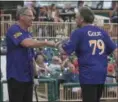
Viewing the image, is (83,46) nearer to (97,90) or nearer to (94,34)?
(94,34)

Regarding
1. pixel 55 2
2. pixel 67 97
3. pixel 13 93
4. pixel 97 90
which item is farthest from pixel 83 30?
pixel 55 2

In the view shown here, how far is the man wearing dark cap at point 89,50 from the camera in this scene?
4855mm

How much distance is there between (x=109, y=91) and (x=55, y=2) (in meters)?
8.78

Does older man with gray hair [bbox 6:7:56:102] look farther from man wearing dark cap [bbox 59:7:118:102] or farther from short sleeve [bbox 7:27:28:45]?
man wearing dark cap [bbox 59:7:118:102]

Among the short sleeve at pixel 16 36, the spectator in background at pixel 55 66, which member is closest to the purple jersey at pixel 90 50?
the short sleeve at pixel 16 36

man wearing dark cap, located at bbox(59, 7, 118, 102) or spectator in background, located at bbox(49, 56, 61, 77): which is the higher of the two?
man wearing dark cap, located at bbox(59, 7, 118, 102)

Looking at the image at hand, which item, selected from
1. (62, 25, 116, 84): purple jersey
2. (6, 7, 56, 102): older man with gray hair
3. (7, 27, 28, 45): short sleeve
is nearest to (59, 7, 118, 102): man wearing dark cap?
(62, 25, 116, 84): purple jersey

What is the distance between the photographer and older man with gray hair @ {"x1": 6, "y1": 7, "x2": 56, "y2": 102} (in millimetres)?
5070

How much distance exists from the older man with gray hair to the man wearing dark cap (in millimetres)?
365

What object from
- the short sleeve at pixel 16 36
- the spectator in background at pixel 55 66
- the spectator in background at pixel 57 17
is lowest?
the spectator in background at pixel 55 66

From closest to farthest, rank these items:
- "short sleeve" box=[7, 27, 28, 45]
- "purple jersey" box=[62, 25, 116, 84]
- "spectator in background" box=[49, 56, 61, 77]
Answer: "purple jersey" box=[62, 25, 116, 84], "short sleeve" box=[7, 27, 28, 45], "spectator in background" box=[49, 56, 61, 77]

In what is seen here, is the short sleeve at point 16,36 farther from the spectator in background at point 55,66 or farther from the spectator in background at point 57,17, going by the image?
the spectator in background at point 57,17

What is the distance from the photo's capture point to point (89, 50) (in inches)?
Answer: 191

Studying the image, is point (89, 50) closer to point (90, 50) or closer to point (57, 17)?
point (90, 50)
